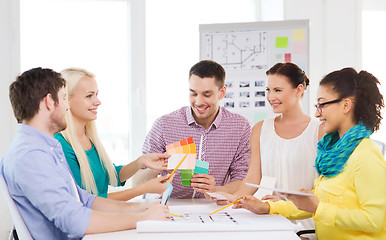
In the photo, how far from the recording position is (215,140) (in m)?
2.60

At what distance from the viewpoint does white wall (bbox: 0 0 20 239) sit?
402 centimetres

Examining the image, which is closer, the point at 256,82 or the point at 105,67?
the point at 256,82

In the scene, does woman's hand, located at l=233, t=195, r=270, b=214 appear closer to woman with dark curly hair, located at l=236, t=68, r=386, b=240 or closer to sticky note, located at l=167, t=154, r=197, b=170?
woman with dark curly hair, located at l=236, t=68, r=386, b=240

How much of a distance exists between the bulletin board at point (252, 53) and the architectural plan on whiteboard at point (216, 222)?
6.62ft

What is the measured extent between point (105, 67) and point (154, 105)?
0.67m

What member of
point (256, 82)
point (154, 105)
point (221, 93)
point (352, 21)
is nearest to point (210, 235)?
point (221, 93)

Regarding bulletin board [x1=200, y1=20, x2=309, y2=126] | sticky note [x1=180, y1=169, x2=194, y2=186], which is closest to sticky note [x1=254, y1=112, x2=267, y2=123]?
bulletin board [x1=200, y1=20, x2=309, y2=126]

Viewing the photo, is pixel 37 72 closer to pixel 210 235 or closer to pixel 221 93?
pixel 210 235

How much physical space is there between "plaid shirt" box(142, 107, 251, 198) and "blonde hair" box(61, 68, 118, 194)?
356mm

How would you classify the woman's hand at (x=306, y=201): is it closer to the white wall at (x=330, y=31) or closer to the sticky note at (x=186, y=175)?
the sticky note at (x=186, y=175)

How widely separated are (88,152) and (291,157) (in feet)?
3.71

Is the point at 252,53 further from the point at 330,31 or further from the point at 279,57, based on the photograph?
the point at 330,31

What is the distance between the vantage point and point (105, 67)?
447cm

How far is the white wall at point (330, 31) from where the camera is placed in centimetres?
450
